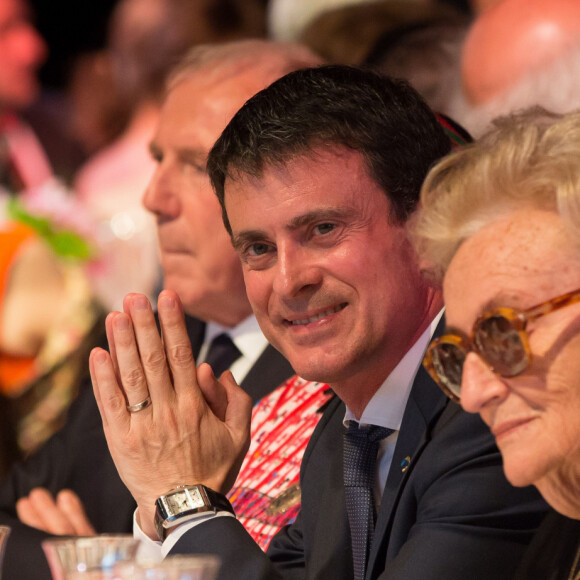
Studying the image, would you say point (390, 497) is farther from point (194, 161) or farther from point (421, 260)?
point (194, 161)

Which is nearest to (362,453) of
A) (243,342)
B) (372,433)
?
(372,433)

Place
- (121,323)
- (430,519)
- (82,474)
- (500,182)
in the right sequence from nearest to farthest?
(500,182) < (430,519) < (121,323) < (82,474)

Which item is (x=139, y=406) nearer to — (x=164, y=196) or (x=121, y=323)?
(x=121, y=323)

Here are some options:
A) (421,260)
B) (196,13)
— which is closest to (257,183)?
(421,260)

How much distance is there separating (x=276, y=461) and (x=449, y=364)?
2.72 ft

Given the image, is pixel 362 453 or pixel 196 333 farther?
pixel 196 333

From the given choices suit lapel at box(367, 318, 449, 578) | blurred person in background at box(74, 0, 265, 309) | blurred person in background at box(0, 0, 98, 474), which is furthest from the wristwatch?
blurred person in background at box(74, 0, 265, 309)

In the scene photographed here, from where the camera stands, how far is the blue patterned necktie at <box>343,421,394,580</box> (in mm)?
1739

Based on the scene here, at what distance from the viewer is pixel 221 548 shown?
1618mm

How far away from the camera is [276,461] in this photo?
2158 mm

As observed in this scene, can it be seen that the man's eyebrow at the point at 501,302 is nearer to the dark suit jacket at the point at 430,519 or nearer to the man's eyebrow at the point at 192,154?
the dark suit jacket at the point at 430,519

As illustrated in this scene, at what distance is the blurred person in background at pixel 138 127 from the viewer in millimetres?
4148

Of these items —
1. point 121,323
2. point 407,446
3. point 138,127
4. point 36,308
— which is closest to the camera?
point 407,446

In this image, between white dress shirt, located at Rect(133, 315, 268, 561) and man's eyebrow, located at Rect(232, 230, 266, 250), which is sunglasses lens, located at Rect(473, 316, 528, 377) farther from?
white dress shirt, located at Rect(133, 315, 268, 561)
